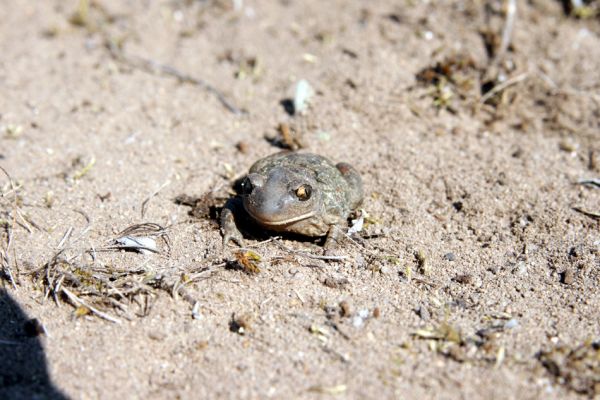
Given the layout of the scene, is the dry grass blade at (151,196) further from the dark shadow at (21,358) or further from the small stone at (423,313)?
the small stone at (423,313)

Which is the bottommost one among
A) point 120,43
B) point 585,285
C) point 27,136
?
point 585,285

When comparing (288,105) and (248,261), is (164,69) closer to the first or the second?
(288,105)

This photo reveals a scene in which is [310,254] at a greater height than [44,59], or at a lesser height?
lesser

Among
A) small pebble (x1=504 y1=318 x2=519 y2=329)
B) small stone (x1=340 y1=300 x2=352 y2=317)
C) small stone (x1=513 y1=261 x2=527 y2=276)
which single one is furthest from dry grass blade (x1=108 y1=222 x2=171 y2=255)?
small stone (x1=513 y1=261 x2=527 y2=276)

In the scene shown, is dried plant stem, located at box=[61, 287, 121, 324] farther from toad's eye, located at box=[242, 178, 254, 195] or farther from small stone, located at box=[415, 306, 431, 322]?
small stone, located at box=[415, 306, 431, 322]

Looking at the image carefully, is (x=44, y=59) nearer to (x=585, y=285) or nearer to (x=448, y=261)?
(x=448, y=261)

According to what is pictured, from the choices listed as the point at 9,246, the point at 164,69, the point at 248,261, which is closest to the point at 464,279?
the point at 248,261

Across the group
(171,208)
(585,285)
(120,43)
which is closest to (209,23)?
(120,43)

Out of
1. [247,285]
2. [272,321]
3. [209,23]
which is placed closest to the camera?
[272,321]
